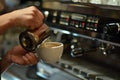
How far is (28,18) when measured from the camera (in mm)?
622

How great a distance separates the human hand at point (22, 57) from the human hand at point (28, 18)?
192 millimetres

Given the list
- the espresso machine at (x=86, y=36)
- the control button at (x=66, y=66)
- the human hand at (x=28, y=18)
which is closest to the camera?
the human hand at (x=28, y=18)

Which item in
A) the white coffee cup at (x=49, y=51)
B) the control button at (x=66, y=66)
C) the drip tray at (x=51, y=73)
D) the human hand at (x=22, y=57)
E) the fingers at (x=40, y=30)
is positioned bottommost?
the drip tray at (x=51, y=73)

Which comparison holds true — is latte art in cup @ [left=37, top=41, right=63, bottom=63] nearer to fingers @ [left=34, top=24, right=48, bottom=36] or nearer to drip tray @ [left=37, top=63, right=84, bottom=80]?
fingers @ [left=34, top=24, right=48, bottom=36]

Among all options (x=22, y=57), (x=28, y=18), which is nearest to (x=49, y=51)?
(x=28, y=18)

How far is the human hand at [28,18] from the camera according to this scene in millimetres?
Answer: 625

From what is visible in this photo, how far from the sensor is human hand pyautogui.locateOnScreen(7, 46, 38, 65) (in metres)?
0.80

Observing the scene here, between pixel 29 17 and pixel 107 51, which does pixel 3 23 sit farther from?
pixel 107 51

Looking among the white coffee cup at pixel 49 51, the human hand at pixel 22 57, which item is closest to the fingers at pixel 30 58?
the human hand at pixel 22 57

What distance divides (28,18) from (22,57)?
258mm

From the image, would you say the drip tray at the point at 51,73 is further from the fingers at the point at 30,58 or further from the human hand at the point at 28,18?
the human hand at the point at 28,18

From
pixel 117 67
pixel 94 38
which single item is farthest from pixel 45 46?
pixel 117 67

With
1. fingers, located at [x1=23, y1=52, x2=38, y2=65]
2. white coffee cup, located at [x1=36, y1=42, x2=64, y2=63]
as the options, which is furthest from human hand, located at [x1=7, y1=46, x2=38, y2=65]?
white coffee cup, located at [x1=36, y1=42, x2=64, y2=63]

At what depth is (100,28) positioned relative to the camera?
75 centimetres
